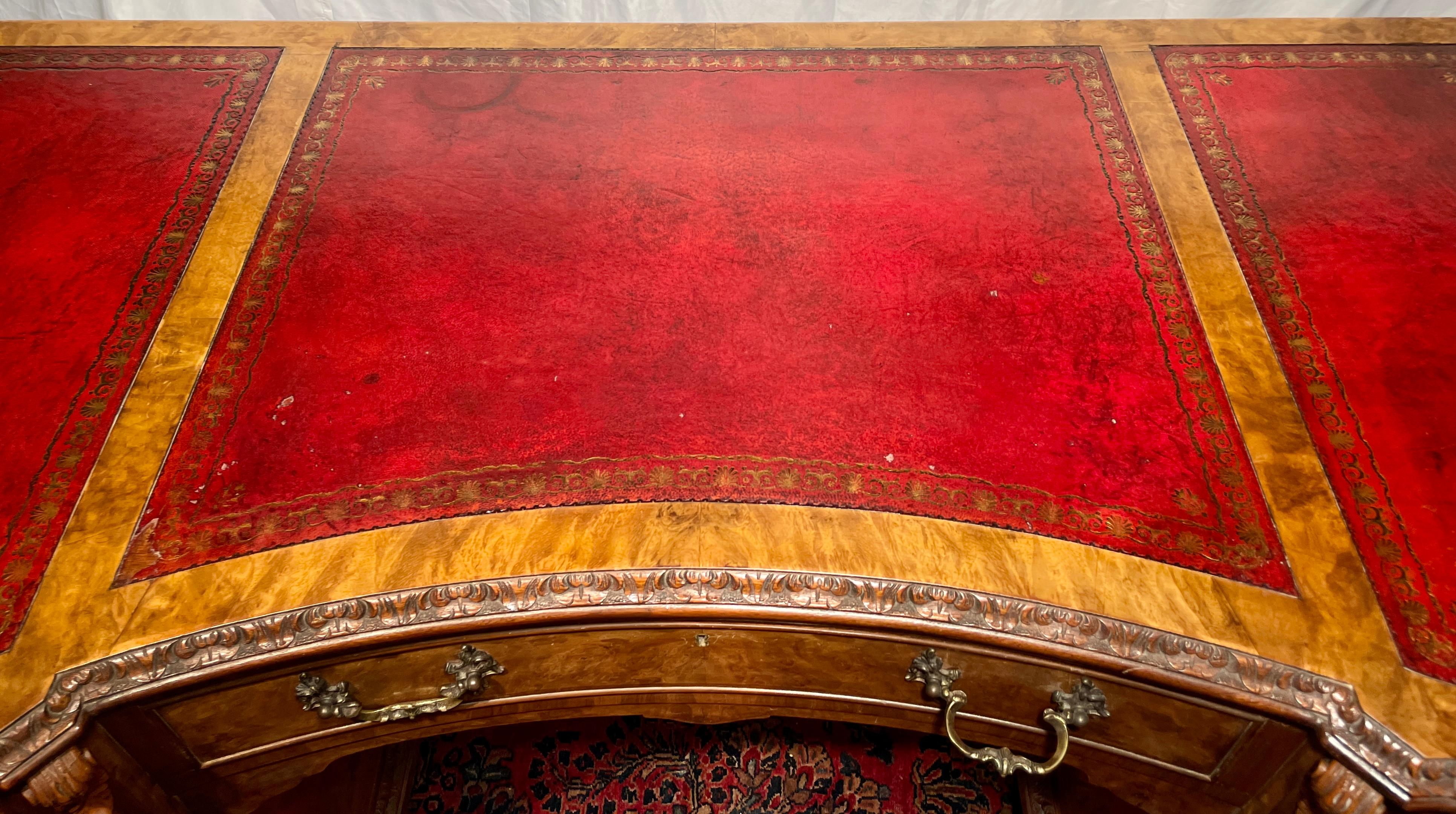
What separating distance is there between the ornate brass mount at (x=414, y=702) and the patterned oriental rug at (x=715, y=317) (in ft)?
0.83

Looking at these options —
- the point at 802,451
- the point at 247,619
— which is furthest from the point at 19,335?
the point at 802,451

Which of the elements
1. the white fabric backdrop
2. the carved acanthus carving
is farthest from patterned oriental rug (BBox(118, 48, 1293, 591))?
the white fabric backdrop

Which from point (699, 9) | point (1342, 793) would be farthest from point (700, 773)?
point (699, 9)

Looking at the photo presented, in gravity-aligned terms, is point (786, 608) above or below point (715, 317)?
below

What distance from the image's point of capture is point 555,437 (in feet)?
5.74

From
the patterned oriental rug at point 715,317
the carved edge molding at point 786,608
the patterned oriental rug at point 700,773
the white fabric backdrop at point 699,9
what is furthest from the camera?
the white fabric backdrop at point 699,9

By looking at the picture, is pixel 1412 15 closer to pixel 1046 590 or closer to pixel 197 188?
pixel 1046 590

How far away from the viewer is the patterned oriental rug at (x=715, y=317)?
167 cm

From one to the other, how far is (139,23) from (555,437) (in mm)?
2107

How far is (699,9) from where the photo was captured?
3.70 meters

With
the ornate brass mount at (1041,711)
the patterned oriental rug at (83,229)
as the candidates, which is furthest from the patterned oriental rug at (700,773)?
the patterned oriental rug at (83,229)

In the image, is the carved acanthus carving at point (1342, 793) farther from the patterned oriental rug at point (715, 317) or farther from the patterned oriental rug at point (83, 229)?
the patterned oriental rug at point (83, 229)

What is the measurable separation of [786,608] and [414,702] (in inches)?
27.1

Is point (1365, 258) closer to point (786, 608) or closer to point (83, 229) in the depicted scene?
point (786, 608)
